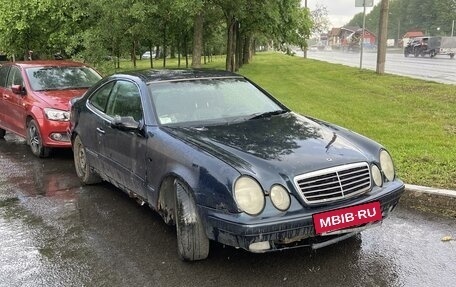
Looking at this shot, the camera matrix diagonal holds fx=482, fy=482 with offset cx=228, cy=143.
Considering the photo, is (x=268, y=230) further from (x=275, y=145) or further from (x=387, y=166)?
(x=387, y=166)

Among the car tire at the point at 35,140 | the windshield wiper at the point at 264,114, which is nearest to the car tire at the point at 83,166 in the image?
the car tire at the point at 35,140

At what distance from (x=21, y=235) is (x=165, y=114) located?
1.84 m

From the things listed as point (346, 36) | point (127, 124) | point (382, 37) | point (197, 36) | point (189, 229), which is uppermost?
point (346, 36)

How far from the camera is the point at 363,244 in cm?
427

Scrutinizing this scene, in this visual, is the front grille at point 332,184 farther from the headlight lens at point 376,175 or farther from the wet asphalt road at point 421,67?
the wet asphalt road at point 421,67

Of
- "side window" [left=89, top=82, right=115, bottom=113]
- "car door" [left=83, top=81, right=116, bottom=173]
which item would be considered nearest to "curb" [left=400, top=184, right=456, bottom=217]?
"car door" [left=83, top=81, right=116, bottom=173]

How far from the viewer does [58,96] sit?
802 cm

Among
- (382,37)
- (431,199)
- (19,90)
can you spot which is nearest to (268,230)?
(431,199)

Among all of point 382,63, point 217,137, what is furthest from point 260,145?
point 382,63

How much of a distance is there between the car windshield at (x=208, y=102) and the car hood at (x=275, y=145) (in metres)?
0.23

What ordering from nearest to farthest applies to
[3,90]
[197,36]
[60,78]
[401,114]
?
[60,78]
[3,90]
[401,114]
[197,36]

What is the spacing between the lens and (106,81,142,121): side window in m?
4.83

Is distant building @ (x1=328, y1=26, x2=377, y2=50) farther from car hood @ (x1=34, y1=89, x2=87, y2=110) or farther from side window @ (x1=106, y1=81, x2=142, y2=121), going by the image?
side window @ (x1=106, y1=81, x2=142, y2=121)

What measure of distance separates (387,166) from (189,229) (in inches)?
71.7
